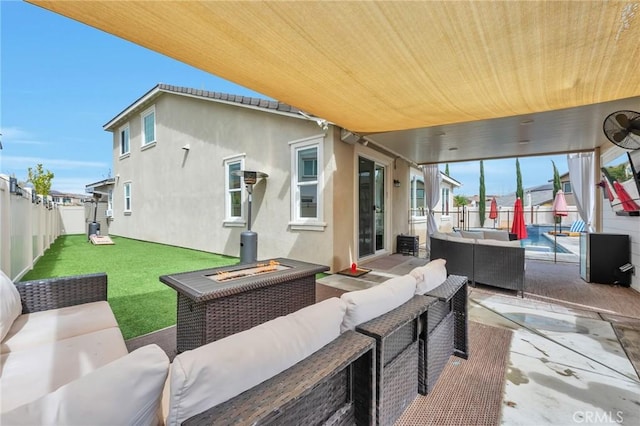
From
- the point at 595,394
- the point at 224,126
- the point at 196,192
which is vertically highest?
the point at 224,126

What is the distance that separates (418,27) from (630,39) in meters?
1.53

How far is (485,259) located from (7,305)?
563 cm

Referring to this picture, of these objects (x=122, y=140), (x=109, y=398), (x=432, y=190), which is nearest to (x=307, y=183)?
(x=432, y=190)

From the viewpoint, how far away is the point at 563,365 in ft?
7.92

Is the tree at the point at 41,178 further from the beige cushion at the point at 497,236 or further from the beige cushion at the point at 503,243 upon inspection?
the beige cushion at the point at 497,236

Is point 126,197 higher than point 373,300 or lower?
higher

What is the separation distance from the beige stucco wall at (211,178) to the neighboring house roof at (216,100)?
0.75ft

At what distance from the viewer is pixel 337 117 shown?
385cm

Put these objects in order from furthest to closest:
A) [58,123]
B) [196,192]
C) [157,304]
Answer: [58,123]
[196,192]
[157,304]

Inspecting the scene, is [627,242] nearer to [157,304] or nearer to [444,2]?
[444,2]

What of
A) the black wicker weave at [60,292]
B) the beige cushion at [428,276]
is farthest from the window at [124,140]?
the beige cushion at [428,276]

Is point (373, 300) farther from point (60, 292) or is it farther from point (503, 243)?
point (503, 243)

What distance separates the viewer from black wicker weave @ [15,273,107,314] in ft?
7.18

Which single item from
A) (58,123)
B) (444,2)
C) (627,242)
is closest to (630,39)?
(444,2)
